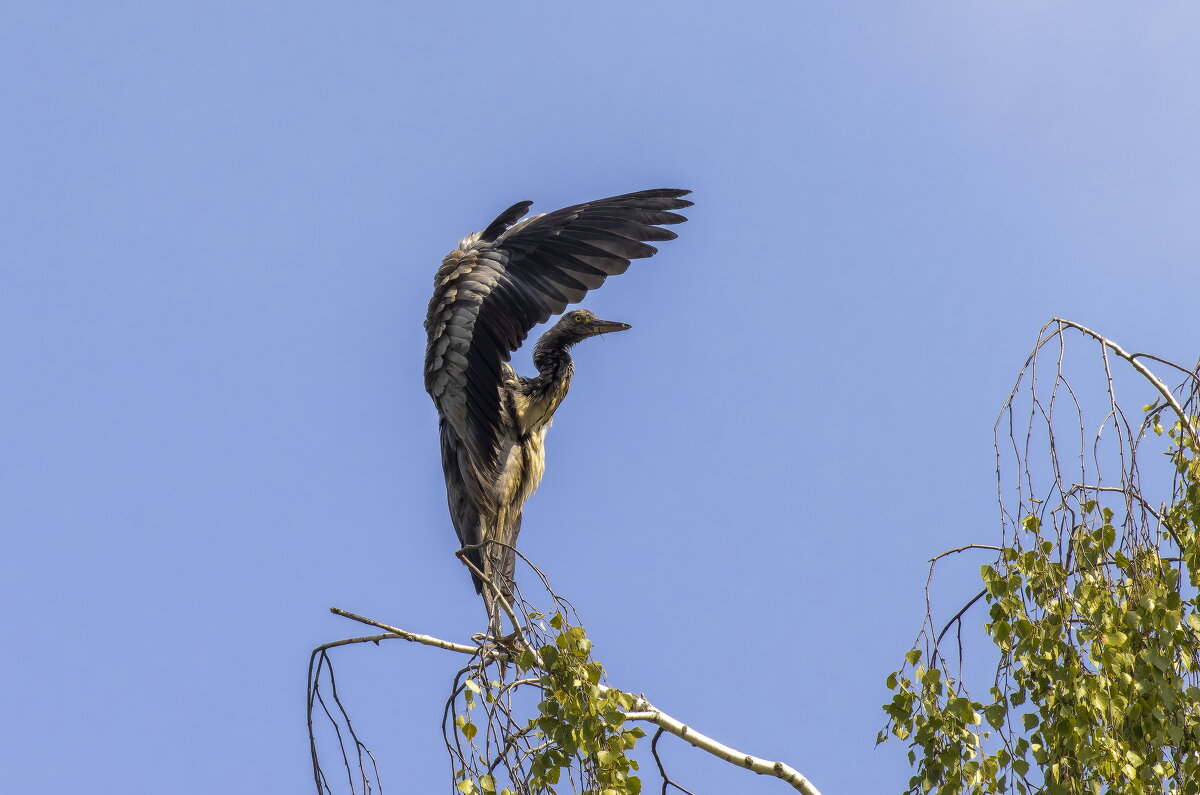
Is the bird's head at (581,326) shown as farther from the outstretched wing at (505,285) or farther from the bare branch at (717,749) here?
the bare branch at (717,749)

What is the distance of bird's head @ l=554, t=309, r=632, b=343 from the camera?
6.11 m

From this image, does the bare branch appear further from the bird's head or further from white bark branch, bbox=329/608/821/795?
the bird's head

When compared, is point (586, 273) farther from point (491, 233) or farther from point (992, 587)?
point (992, 587)

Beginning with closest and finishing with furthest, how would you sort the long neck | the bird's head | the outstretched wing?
the outstretched wing → the long neck → the bird's head

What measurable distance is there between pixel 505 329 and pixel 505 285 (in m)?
0.20

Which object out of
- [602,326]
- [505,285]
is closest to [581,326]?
[602,326]

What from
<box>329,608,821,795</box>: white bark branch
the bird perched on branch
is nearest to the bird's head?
the bird perched on branch

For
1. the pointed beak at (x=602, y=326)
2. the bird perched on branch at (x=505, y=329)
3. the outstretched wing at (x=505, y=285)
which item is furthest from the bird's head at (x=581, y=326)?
the outstretched wing at (x=505, y=285)

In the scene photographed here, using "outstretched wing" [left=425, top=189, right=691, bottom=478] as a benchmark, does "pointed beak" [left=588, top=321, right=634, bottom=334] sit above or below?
above

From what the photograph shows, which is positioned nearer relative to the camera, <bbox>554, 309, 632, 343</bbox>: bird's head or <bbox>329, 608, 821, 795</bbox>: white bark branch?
<bbox>329, 608, 821, 795</bbox>: white bark branch

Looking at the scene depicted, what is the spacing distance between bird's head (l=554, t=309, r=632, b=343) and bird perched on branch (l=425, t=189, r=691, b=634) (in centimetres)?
36

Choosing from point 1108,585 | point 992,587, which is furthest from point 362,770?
point 1108,585

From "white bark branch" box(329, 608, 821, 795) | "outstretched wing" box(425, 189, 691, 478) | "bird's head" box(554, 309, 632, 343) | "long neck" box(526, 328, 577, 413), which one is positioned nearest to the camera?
"white bark branch" box(329, 608, 821, 795)

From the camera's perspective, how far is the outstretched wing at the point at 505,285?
17.5 feet
